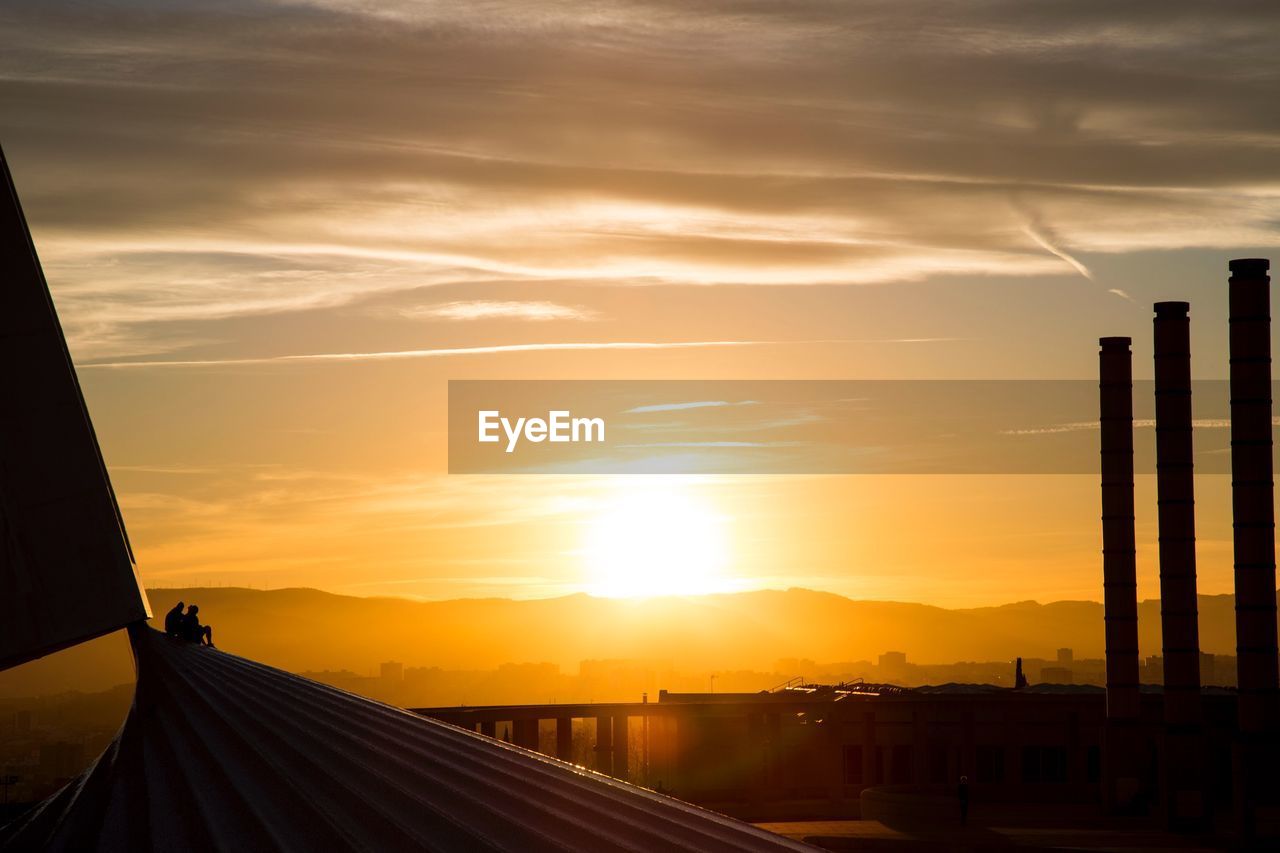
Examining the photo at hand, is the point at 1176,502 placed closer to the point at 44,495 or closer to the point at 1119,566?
the point at 1119,566

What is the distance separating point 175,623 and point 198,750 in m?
6.80

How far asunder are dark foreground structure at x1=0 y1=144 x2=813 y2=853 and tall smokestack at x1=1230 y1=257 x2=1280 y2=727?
1802 inches

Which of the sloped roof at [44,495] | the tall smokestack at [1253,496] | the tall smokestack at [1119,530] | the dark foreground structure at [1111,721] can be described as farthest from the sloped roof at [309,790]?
the tall smokestack at [1119,530]

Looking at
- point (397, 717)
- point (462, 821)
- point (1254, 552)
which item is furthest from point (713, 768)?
point (462, 821)

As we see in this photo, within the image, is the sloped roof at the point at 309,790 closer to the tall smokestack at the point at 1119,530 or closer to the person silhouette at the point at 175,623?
the person silhouette at the point at 175,623

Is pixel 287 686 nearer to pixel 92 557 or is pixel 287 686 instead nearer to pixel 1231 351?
pixel 92 557

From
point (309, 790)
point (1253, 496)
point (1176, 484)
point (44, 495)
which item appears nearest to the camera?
point (309, 790)

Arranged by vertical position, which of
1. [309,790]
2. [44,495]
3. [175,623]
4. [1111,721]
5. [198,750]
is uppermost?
[44,495]

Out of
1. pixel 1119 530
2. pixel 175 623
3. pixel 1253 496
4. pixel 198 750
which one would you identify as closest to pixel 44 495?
pixel 198 750

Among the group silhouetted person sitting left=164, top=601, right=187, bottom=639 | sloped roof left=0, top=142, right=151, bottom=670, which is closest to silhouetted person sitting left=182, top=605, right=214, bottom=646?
silhouetted person sitting left=164, top=601, right=187, bottom=639

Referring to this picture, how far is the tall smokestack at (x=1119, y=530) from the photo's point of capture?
64.2 metres

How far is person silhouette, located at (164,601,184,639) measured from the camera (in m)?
22.4

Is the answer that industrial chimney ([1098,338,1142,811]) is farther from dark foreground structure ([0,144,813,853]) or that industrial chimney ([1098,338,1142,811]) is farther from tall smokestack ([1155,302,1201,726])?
dark foreground structure ([0,144,813,853])

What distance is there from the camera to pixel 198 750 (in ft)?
53.2
